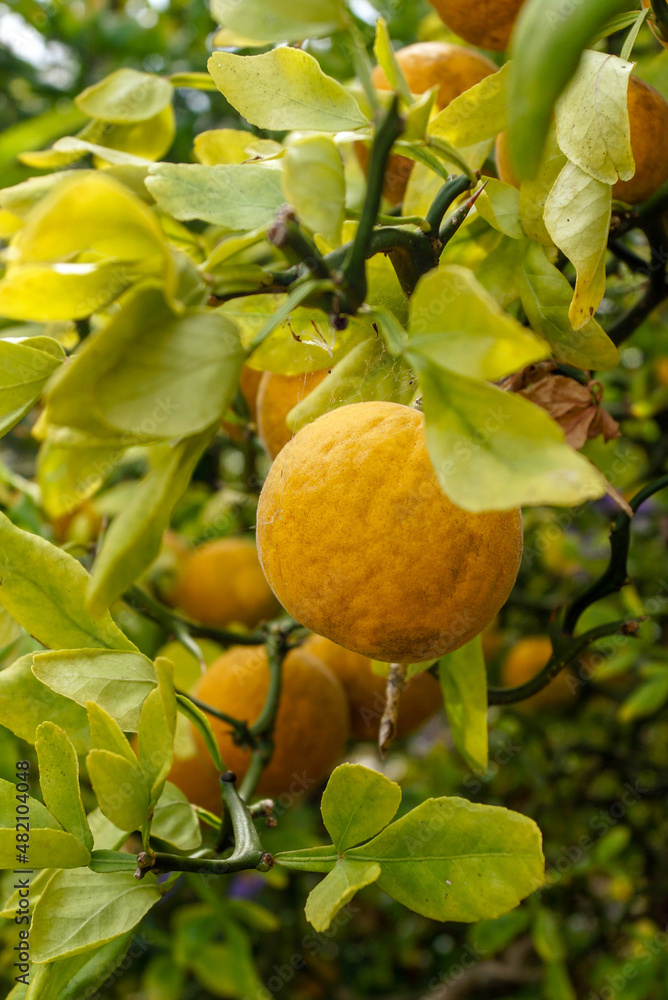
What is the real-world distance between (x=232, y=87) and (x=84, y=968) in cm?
57

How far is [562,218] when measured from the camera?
515mm

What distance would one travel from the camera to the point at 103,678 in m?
0.55

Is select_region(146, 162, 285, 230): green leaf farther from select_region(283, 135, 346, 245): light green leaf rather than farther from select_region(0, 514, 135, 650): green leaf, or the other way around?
select_region(0, 514, 135, 650): green leaf

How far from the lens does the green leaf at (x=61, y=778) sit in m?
0.50

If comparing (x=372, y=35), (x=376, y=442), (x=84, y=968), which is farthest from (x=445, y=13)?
(x=84, y=968)

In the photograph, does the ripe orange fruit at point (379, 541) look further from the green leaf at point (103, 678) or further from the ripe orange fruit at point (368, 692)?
the ripe orange fruit at point (368, 692)

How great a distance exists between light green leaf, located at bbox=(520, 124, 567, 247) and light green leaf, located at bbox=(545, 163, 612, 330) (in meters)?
0.04

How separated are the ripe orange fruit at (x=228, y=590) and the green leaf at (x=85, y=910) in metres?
0.85

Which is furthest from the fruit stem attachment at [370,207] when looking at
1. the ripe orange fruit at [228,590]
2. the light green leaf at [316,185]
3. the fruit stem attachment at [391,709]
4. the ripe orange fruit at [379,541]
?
the ripe orange fruit at [228,590]

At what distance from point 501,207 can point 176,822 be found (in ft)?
1.64

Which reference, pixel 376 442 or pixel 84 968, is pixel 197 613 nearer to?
pixel 84 968

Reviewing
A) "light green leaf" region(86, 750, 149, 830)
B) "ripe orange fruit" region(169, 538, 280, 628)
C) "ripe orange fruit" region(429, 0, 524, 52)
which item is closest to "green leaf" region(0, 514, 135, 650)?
"light green leaf" region(86, 750, 149, 830)

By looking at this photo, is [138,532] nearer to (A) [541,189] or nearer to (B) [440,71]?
(A) [541,189]

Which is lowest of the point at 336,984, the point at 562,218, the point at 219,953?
the point at 336,984
